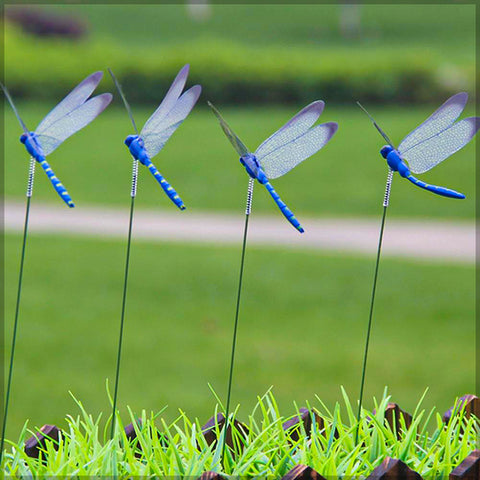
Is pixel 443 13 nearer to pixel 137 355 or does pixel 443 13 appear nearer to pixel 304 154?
pixel 137 355

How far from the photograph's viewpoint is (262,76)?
1986 cm

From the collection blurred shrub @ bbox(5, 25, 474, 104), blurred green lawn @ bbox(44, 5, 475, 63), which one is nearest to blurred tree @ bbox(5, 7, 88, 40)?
blurred green lawn @ bbox(44, 5, 475, 63)

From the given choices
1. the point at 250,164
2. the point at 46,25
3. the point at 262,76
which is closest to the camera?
the point at 250,164

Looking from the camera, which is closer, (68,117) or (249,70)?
(68,117)

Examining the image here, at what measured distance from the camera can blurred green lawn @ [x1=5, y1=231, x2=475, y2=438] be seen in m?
4.81

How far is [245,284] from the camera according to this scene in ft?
23.0

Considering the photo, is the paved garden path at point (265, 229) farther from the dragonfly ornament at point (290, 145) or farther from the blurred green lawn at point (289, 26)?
the blurred green lawn at point (289, 26)

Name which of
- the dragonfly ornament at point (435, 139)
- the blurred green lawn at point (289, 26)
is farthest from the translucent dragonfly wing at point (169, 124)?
the blurred green lawn at point (289, 26)

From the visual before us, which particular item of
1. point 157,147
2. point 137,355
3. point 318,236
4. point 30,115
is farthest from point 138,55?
point 157,147

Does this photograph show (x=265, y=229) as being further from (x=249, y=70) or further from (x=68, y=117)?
(x=249, y=70)

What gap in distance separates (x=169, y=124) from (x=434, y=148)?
63cm

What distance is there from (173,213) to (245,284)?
115 inches

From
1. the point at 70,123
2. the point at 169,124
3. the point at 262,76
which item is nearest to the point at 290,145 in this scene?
the point at 169,124

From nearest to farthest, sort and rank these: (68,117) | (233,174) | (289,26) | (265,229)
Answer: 1. (68,117)
2. (265,229)
3. (233,174)
4. (289,26)
